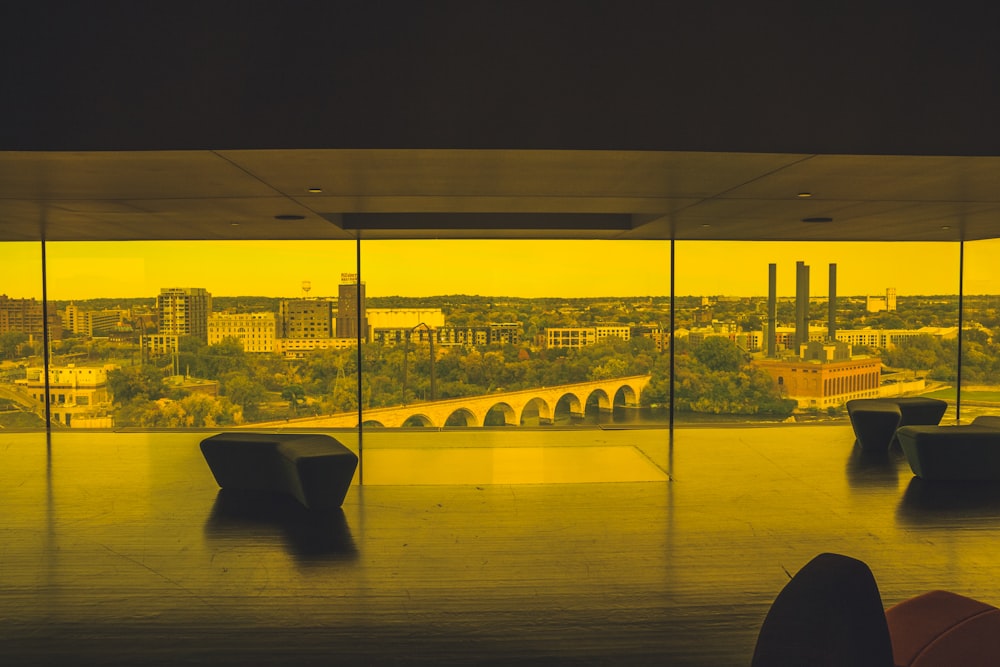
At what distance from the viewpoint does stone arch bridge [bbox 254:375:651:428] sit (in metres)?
9.91

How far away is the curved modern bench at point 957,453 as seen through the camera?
23.1ft

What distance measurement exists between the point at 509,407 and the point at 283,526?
16.0ft

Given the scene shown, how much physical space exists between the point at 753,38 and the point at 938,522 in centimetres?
411

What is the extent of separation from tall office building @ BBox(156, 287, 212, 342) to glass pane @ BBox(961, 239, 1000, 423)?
34.4 ft

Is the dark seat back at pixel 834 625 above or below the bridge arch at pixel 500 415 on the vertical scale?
above

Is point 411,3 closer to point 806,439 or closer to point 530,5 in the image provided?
point 530,5

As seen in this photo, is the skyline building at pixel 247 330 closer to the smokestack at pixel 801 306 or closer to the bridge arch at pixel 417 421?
the bridge arch at pixel 417 421

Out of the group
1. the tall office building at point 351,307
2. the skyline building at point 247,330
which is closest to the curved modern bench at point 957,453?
the tall office building at point 351,307

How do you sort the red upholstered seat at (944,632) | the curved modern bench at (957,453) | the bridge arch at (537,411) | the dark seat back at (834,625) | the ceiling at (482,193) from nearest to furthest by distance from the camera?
the dark seat back at (834,625)
the red upholstered seat at (944,632)
the ceiling at (482,193)
the curved modern bench at (957,453)
the bridge arch at (537,411)

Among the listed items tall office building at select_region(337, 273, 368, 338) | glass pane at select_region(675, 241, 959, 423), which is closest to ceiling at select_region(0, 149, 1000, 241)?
tall office building at select_region(337, 273, 368, 338)

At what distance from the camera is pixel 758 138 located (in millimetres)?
4117

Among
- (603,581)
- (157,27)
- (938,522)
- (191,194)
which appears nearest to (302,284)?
(191,194)

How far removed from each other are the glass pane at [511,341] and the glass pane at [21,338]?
14.4 feet

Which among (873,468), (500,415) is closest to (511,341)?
(500,415)
